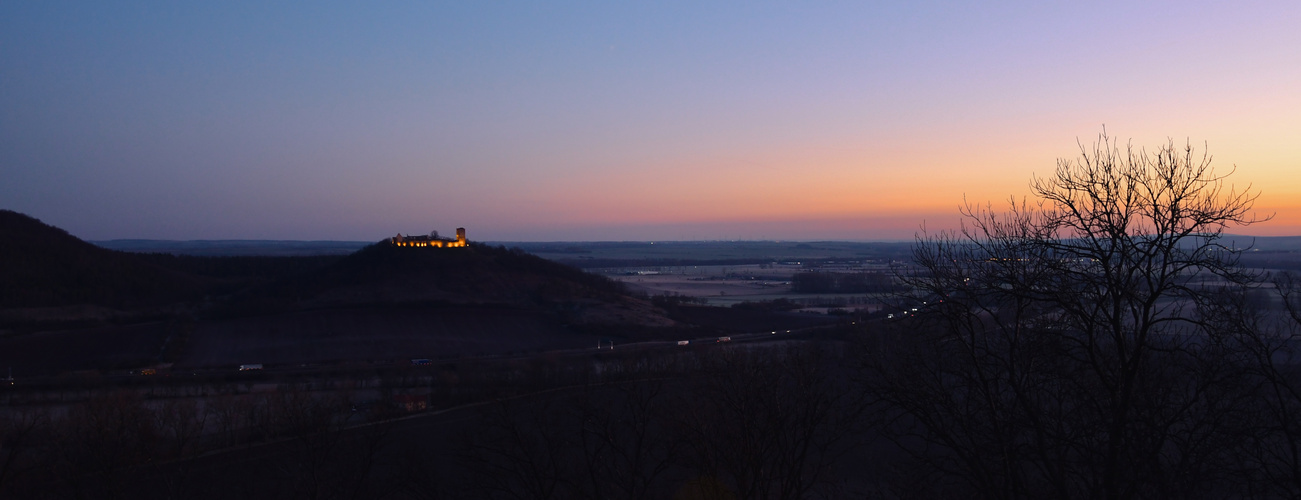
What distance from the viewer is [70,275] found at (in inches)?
1831

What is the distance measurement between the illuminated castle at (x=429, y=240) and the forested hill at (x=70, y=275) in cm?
1452

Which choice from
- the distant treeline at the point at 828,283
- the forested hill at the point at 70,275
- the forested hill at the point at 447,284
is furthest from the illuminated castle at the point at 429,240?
the distant treeline at the point at 828,283

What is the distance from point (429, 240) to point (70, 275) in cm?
2358

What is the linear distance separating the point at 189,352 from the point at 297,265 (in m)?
38.3

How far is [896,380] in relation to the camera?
267 inches

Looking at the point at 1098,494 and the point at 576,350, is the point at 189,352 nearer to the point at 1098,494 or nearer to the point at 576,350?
the point at 576,350

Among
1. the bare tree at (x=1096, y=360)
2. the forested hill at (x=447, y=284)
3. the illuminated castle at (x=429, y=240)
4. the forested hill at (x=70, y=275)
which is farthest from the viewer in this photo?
the illuminated castle at (x=429, y=240)

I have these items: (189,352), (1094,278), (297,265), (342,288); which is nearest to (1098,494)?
(1094,278)

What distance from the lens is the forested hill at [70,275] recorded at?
42375 mm

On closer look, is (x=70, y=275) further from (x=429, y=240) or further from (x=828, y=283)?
(x=828, y=283)

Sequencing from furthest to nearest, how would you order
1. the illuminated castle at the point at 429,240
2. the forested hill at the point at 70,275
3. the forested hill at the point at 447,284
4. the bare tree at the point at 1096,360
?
the illuminated castle at the point at 429,240 → the forested hill at the point at 447,284 → the forested hill at the point at 70,275 → the bare tree at the point at 1096,360

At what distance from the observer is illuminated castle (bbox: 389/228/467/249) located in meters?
59.5

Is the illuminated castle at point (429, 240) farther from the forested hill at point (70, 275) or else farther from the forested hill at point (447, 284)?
the forested hill at point (70, 275)

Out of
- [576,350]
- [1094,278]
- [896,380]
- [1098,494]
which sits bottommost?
[576,350]
